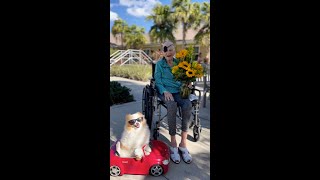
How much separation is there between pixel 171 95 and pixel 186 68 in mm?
333

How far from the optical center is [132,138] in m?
2.08

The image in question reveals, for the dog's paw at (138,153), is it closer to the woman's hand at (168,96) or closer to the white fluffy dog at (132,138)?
the white fluffy dog at (132,138)

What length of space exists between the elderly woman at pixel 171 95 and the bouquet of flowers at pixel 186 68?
12 cm

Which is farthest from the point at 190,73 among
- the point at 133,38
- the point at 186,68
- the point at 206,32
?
the point at 133,38

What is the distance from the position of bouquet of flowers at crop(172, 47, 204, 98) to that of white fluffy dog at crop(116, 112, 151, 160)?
565mm

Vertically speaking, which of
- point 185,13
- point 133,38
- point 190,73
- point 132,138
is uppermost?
point 185,13

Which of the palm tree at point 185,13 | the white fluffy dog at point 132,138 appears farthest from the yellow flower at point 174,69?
the palm tree at point 185,13

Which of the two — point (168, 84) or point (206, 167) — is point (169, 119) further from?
point (206, 167)

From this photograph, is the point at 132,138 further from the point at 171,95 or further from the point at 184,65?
the point at 184,65

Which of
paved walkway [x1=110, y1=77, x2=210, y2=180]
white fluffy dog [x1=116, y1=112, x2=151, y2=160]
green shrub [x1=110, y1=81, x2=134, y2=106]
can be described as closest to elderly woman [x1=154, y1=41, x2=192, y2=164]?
paved walkway [x1=110, y1=77, x2=210, y2=180]

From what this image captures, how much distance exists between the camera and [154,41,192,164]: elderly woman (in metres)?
2.41
